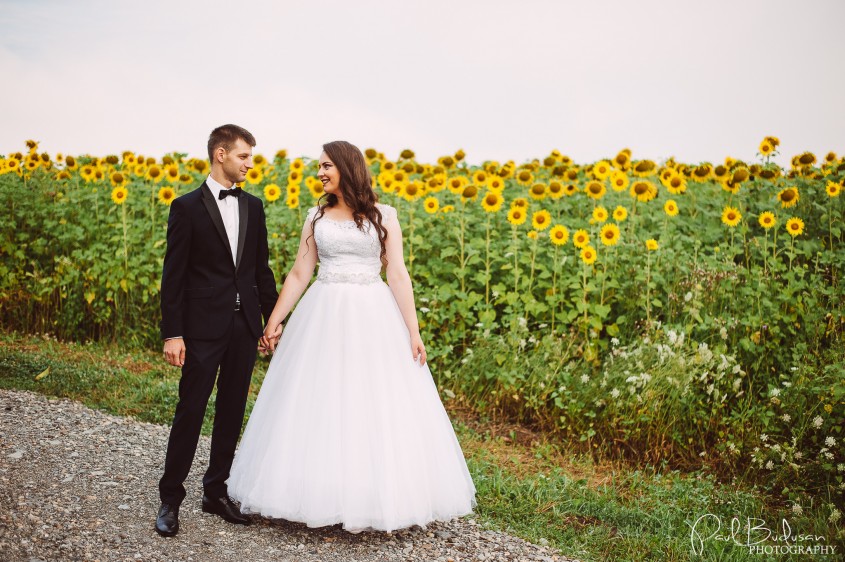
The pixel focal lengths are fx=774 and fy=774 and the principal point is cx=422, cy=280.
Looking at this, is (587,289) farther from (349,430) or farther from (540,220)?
(349,430)

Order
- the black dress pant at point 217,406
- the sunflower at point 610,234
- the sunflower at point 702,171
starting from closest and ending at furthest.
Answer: the black dress pant at point 217,406 < the sunflower at point 610,234 < the sunflower at point 702,171

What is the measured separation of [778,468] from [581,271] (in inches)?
88.5

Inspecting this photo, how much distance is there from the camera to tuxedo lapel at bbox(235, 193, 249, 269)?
13.0 ft

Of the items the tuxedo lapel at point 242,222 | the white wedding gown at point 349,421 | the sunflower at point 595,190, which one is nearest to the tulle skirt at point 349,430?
the white wedding gown at point 349,421

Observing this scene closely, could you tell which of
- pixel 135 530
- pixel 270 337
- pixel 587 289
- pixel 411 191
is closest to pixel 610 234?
pixel 587 289

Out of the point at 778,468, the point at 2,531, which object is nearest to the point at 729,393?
the point at 778,468

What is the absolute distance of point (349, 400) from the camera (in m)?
3.88

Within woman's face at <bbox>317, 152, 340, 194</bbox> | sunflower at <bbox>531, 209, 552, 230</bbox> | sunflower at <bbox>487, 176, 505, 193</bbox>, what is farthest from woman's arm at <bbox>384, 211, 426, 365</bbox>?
sunflower at <bbox>487, 176, 505, 193</bbox>

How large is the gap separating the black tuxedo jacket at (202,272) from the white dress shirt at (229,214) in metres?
0.03

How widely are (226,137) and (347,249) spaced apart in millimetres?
834

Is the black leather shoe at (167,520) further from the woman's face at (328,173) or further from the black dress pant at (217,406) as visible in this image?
the woman's face at (328,173)

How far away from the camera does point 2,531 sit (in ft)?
12.2

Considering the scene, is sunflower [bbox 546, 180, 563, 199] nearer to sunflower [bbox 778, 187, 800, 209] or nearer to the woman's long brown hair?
sunflower [bbox 778, 187, 800, 209]

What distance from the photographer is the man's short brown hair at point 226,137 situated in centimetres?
385
